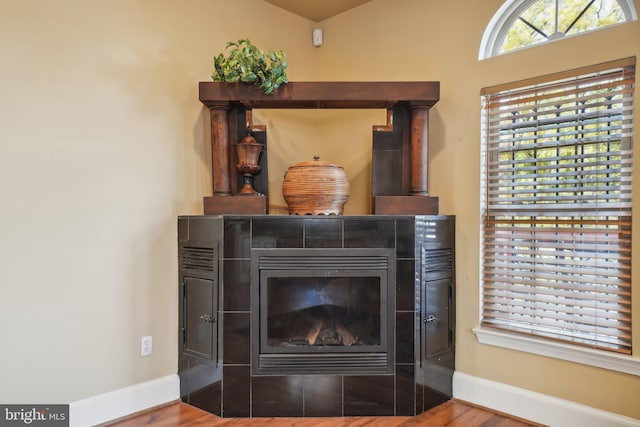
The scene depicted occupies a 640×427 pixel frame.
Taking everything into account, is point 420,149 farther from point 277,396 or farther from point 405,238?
point 277,396

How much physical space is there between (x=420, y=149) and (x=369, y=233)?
2.07ft

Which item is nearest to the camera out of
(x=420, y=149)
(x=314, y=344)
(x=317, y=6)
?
(x=314, y=344)

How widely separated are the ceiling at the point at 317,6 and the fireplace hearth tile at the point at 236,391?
252 centimetres

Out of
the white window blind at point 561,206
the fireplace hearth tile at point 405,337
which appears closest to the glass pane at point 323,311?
the fireplace hearth tile at point 405,337

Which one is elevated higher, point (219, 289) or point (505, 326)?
point (219, 289)

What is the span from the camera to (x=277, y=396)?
2268 mm

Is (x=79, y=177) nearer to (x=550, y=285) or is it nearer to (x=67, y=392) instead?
(x=67, y=392)

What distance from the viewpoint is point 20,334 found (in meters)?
1.94

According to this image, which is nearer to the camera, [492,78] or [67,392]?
[67,392]

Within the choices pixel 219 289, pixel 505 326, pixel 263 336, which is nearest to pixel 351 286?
pixel 263 336

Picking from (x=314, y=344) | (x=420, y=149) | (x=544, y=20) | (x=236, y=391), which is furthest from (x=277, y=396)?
(x=544, y=20)

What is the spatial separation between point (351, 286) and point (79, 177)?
5.24ft

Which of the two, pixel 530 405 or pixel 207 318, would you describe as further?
pixel 207 318

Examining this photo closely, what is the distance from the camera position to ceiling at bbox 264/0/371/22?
2.94m
